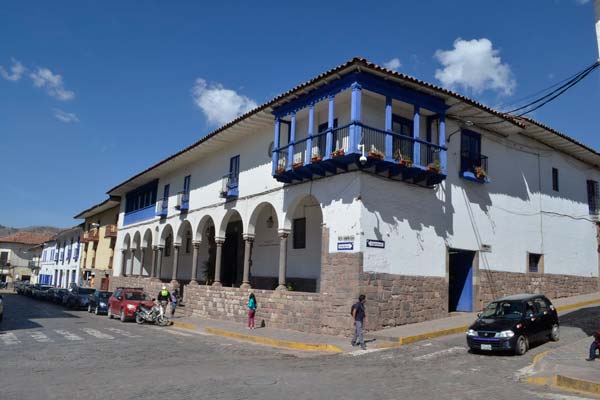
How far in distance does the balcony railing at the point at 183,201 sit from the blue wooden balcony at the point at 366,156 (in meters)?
10.6

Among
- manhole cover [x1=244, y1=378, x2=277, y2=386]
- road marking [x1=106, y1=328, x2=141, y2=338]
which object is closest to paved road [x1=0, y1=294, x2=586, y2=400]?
manhole cover [x1=244, y1=378, x2=277, y2=386]

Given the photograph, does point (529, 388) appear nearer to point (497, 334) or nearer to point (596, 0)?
point (497, 334)

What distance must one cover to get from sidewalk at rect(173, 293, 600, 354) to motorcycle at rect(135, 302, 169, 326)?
1373mm

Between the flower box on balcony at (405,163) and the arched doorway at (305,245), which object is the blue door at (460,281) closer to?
the flower box on balcony at (405,163)

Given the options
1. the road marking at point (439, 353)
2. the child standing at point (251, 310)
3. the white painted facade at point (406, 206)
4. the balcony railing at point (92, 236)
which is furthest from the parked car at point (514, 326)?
the balcony railing at point (92, 236)

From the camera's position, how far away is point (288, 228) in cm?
1912

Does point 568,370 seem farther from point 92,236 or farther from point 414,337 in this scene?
point 92,236

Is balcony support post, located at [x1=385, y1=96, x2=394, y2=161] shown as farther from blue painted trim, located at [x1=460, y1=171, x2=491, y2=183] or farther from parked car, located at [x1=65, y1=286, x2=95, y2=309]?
parked car, located at [x1=65, y1=286, x2=95, y2=309]

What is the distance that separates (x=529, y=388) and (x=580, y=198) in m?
19.8

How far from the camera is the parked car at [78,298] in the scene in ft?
98.1

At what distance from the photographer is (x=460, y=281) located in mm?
19484

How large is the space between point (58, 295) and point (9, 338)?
22.4 m

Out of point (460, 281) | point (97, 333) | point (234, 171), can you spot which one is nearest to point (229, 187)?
point (234, 171)

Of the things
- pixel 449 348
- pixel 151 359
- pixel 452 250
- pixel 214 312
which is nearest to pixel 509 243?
pixel 452 250
